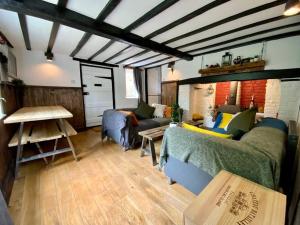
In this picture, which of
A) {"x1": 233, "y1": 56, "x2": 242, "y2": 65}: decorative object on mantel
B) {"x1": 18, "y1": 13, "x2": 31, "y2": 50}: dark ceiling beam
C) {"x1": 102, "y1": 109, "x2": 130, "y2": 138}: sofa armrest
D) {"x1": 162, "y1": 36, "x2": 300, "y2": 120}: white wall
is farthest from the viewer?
{"x1": 233, "y1": 56, "x2": 242, "y2": 65}: decorative object on mantel

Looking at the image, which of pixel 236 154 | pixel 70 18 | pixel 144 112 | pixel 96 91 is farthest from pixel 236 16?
pixel 96 91

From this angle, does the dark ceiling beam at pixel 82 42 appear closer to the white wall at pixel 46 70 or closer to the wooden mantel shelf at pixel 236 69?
the white wall at pixel 46 70

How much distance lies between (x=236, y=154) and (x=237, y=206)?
40 centimetres

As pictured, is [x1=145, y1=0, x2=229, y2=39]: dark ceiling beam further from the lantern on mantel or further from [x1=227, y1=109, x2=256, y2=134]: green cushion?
the lantern on mantel

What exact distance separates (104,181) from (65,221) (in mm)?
624

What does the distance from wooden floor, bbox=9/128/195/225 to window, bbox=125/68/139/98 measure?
3.75 m

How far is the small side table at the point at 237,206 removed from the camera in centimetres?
73

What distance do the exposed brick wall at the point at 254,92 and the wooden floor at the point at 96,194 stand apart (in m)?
3.77

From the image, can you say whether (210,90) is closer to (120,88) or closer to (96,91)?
(120,88)

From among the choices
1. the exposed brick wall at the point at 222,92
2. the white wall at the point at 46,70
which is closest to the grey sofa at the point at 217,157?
the exposed brick wall at the point at 222,92

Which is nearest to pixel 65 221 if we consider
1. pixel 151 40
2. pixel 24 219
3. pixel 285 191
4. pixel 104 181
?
pixel 24 219

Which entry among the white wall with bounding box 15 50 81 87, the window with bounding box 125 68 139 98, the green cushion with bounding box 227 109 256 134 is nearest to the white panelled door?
the white wall with bounding box 15 50 81 87

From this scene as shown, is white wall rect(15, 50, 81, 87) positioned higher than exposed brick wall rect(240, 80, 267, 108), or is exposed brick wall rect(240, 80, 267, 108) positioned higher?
white wall rect(15, 50, 81, 87)

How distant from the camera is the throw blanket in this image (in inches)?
38.7
